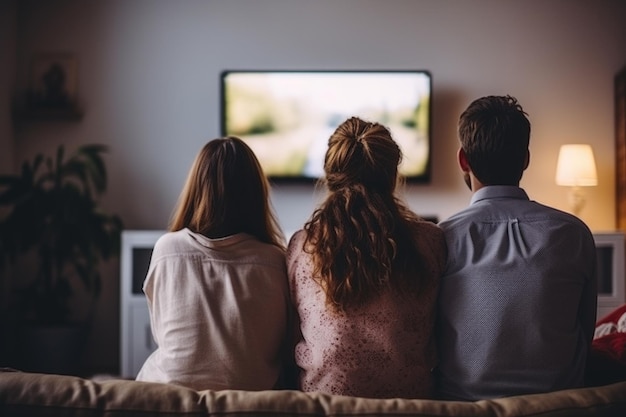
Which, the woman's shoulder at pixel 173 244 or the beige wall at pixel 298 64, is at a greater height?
the beige wall at pixel 298 64

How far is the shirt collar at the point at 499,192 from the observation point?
1613 millimetres

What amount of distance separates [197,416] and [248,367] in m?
0.70

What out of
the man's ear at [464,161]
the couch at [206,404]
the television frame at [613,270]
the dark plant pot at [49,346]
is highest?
the man's ear at [464,161]

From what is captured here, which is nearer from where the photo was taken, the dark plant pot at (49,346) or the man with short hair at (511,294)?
the man with short hair at (511,294)

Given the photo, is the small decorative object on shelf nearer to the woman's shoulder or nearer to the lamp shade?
the lamp shade

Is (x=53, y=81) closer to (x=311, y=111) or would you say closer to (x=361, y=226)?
(x=311, y=111)

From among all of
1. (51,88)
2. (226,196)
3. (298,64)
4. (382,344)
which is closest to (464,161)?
(382,344)

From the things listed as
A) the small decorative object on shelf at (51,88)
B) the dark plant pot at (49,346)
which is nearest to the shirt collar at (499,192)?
the dark plant pot at (49,346)

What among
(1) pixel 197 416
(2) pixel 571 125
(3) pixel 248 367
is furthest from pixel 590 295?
(2) pixel 571 125

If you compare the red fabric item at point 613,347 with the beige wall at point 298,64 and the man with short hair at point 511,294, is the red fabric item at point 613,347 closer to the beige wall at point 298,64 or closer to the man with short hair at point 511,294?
the man with short hair at point 511,294

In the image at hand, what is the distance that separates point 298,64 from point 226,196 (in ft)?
9.54

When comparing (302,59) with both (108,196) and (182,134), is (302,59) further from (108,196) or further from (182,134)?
(108,196)

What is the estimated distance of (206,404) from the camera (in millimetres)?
1000

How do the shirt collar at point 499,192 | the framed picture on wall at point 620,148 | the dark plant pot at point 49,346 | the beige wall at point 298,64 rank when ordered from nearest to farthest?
the shirt collar at point 499,192 → the dark plant pot at point 49,346 → the framed picture on wall at point 620,148 → the beige wall at point 298,64
